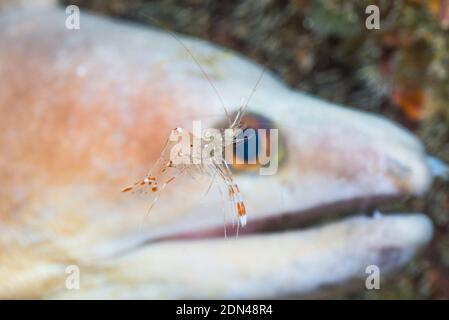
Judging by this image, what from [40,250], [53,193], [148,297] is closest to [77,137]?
[53,193]

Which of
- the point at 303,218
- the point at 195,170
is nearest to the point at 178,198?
the point at 195,170

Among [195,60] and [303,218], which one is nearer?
[303,218]

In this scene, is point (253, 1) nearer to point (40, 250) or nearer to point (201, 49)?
point (201, 49)

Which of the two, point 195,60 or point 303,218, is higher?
point 195,60

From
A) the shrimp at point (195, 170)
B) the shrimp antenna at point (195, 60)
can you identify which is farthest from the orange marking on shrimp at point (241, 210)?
the shrimp antenna at point (195, 60)

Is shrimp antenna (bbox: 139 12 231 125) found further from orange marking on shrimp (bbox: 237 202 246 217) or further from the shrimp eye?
orange marking on shrimp (bbox: 237 202 246 217)

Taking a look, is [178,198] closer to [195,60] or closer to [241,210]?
[241,210]

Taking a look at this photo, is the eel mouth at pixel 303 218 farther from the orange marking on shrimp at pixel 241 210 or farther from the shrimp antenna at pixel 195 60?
the shrimp antenna at pixel 195 60

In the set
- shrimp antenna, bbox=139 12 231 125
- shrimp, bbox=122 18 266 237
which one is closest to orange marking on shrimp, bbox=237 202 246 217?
shrimp, bbox=122 18 266 237
